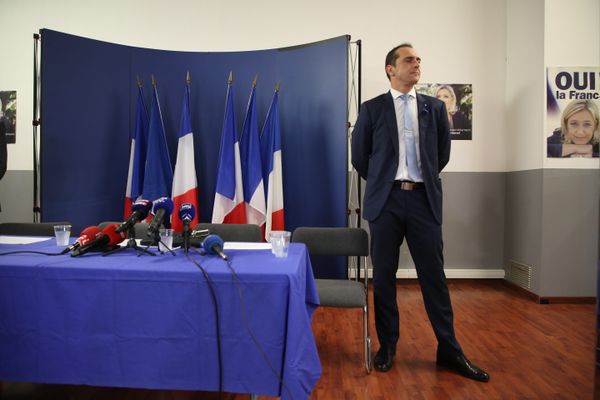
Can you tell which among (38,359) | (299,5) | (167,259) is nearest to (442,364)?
(167,259)

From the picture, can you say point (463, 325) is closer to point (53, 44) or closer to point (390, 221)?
point (390, 221)

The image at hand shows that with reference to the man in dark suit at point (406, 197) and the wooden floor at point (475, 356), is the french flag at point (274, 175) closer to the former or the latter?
the wooden floor at point (475, 356)

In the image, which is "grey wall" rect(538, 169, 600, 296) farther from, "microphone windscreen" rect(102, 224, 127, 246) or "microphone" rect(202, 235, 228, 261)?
"microphone windscreen" rect(102, 224, 127, 246)

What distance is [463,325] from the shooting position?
9.45 feet

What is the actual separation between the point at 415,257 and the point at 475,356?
2.68ft

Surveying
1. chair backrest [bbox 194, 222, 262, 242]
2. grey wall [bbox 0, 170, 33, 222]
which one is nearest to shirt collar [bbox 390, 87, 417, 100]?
chair backrest [bbox 194, 222, 262, 242]

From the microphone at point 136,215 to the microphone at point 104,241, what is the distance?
0.03 meters

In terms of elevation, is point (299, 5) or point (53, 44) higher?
point (299, 5)

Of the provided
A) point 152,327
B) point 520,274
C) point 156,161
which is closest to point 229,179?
point 156,161

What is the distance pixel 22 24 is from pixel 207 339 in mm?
4946

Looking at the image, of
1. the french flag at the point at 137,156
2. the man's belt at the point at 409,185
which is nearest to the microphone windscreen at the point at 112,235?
the man's belt at the point at 409,185

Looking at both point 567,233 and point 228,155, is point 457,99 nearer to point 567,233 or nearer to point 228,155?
point 567,233

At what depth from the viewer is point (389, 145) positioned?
212cm

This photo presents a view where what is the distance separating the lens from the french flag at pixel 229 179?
345 centimetres
